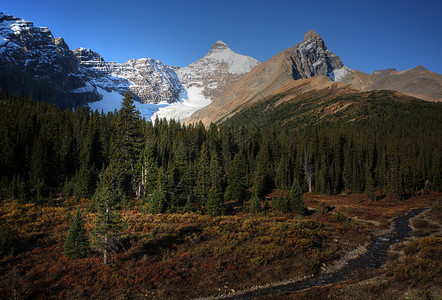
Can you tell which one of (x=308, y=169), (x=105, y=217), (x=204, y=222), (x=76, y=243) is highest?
(x=308, y=169)

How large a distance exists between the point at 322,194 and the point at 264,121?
11873 cm

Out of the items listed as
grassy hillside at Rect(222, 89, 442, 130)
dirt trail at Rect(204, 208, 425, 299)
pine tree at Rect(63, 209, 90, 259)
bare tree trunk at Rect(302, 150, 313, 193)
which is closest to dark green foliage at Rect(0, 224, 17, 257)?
pine tree at Rect(63, 209, 90, 259)

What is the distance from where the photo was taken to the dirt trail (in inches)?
682

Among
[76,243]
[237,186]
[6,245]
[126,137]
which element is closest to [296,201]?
[237,186]

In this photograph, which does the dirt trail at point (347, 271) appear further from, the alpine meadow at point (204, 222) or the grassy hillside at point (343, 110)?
the grassy hillside at point (343, 110)

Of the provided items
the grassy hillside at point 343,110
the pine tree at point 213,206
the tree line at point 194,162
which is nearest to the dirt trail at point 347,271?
the tree line at point 194,162

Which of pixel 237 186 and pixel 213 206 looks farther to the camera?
pixel 237 186

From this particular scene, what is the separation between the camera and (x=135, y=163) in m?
45.2

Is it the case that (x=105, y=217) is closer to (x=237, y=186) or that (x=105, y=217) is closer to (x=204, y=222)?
(x=204, y=222)

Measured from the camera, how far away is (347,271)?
20625 millimetres

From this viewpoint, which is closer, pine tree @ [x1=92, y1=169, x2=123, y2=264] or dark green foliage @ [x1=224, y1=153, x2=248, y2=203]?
pine tree @ [x1=92, y1=169, x2=123, y2=264]

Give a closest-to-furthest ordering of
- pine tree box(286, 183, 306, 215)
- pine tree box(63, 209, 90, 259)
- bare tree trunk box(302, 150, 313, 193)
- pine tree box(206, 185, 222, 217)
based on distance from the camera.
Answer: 1. pine tree box(63, 209, 90, 259)
2. pine tree box(206, 185, 222, 217)
3. pine tree box(286, 183, 306, 215)
4. bare tree trunk box(302, 150, 313, 193)

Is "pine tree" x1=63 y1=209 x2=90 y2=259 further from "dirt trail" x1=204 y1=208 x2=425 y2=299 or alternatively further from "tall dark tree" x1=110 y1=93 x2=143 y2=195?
"tall dark tree" x1=110 y1=93 x2=143 y2=195

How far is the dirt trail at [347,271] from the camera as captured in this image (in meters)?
17.3
